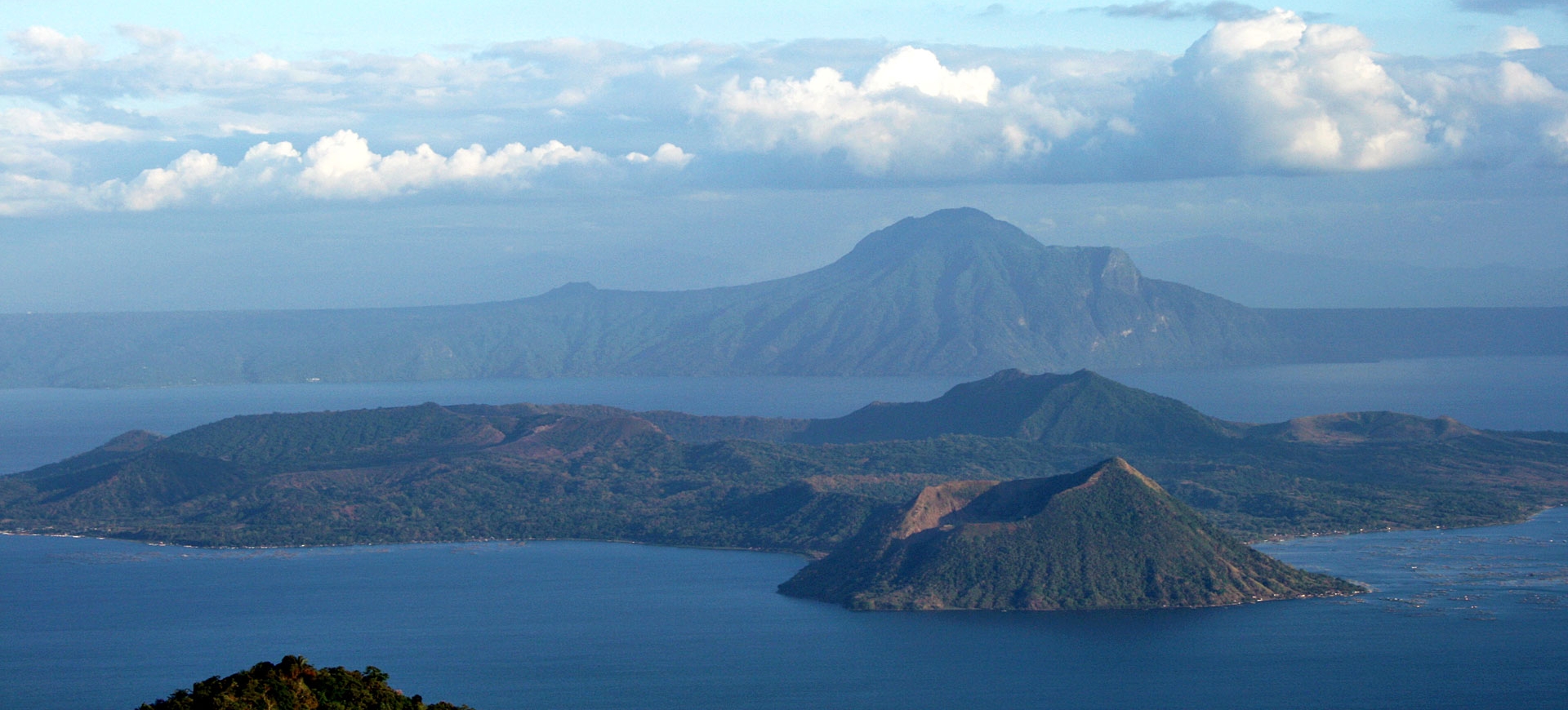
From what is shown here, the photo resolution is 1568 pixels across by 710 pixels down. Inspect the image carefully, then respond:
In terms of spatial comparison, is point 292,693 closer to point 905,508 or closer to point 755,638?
point 755,638

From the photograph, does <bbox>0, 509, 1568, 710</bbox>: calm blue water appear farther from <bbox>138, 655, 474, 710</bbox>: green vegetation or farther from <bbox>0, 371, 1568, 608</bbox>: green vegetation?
<bbox>138, 655, 474, 710</bbox>: green vegetation

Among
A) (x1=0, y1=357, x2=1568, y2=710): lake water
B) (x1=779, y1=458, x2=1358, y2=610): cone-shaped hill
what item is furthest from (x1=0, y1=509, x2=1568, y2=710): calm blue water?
(x1=779, y1=458, x2=1358, y2=610): cone-shaped hill

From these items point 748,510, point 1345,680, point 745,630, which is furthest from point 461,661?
point 748,510

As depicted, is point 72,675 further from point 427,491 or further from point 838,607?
point 427,491

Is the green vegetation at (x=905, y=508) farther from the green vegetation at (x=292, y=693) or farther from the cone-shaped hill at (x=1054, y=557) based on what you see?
the green vegetation at (x=292, y=693)

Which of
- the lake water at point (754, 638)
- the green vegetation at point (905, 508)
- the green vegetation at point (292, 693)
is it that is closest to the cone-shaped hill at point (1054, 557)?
the green vegetation at point (905, 508)

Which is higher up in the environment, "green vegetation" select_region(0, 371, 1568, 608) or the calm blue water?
"green vegetation" select_region(0, 371, 1568, 608)

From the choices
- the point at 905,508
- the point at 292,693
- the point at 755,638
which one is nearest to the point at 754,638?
the point at 755,638
